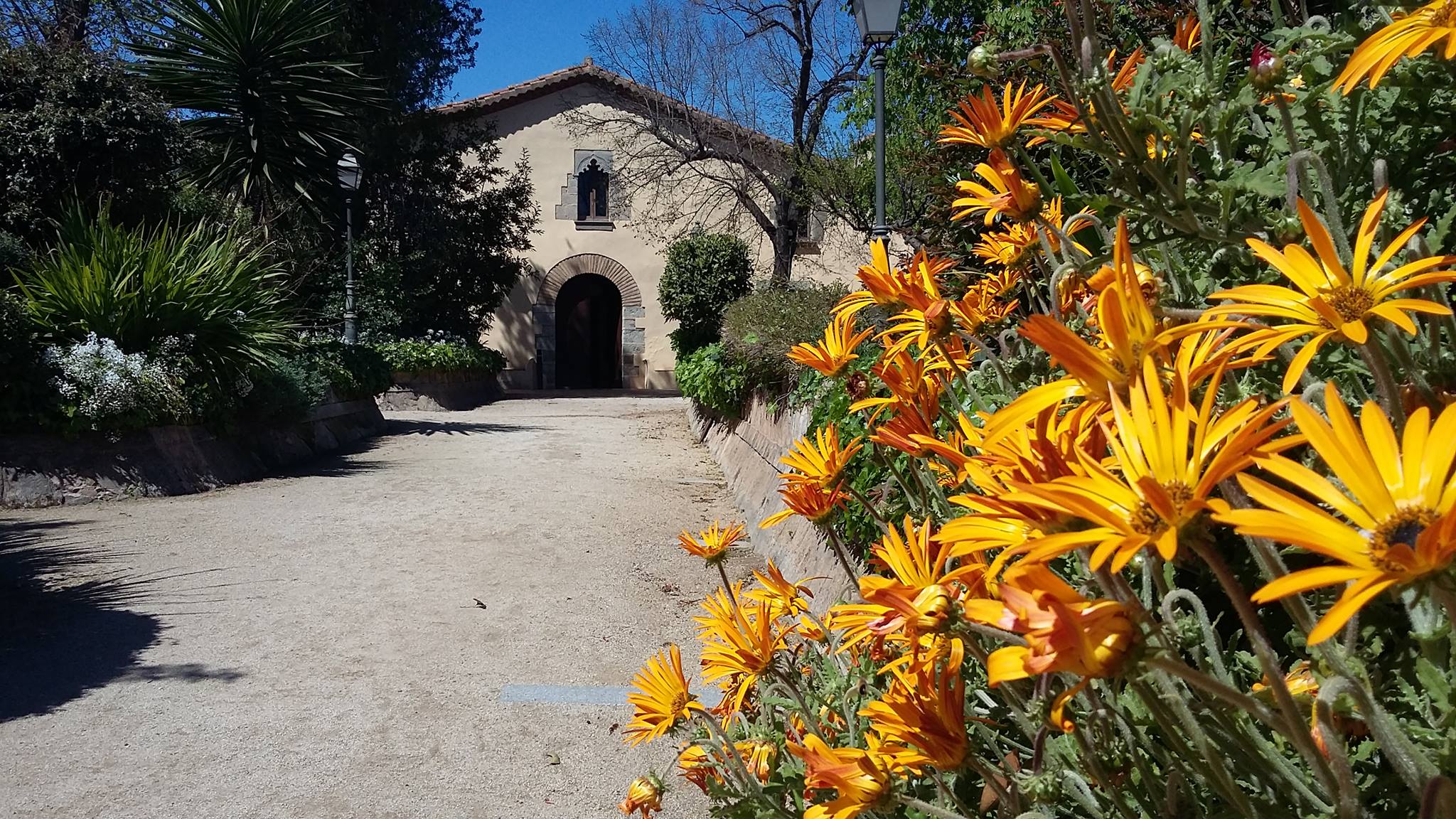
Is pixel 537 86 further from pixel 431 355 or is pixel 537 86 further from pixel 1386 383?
pixel 1386 383

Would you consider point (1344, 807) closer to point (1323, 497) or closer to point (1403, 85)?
point (1323, 497)

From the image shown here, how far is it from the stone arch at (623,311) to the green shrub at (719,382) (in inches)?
435

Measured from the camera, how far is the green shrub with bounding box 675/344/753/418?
797cm

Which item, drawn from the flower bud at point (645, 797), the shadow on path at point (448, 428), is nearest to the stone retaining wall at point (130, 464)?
the shadow on path at point (448, 428)

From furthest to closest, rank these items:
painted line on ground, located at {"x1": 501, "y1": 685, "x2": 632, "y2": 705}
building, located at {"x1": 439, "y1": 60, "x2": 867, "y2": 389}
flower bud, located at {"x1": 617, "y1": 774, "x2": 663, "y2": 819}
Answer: building, located at {"x1": 439, "y1": 60, "x2": 867, "y2": 389} → painted line on ground, located at {"x1": 501, "y1": 685, "x2": 632, "y2": 705} → flower bud, located at {"x1": 617, "y1": 774, "x2": 663, "y2": 819}

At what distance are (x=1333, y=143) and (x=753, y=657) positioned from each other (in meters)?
1.01

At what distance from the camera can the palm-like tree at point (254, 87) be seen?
10984 mm

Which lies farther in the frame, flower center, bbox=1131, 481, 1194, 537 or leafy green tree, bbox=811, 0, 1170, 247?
leafy green tree, bbox=811, 0, 1170, 247

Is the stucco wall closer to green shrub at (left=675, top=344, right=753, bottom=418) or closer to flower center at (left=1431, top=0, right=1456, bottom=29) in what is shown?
green shrub at (left=675, top=344, right=753, bottom=418)

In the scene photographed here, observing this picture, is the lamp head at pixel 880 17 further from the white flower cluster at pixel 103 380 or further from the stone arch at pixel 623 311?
the stone arch at pixel 623 311

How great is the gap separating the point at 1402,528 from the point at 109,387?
7595mm

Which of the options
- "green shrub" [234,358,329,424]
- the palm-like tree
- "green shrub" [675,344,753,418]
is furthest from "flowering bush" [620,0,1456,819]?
the palm-like tree

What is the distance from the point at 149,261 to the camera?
7387mm

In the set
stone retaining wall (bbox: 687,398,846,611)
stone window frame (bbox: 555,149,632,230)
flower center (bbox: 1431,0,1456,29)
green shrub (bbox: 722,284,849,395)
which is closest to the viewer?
flower center (bbox: 1431,0,1456,29)
